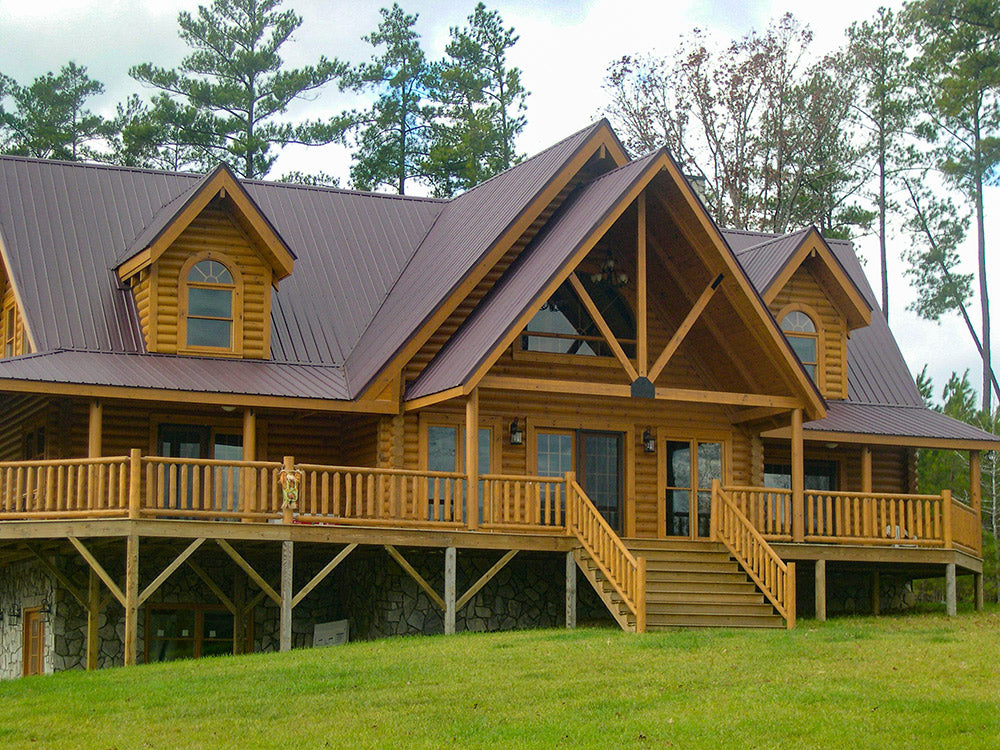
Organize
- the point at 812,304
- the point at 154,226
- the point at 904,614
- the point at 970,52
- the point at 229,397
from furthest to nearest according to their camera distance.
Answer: the point at 970,52
the point at 812,304
the point at 904,614
the point at 154,226
the point at 229,397

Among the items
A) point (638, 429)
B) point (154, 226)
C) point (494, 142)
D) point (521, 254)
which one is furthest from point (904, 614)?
point (494, 142)

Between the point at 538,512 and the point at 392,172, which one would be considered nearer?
the point at 538,512

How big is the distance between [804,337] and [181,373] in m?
11.8

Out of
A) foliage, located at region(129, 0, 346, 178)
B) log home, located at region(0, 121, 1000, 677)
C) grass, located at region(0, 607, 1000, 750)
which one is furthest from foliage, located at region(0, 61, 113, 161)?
grass, located at region(0, 607, 1000, 750)

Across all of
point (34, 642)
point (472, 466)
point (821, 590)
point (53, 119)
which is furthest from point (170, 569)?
point (53, 119)

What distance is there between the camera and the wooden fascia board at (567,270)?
74.7 ft

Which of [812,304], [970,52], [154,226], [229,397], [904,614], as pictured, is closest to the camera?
[229,397]

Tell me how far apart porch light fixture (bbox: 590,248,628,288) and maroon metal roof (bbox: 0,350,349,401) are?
449 cm

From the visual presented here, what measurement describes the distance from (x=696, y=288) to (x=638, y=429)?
2.68 metres

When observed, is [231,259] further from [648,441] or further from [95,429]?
[648,441]

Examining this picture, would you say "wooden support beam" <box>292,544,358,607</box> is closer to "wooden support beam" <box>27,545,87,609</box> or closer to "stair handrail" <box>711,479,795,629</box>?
"wooden support beam" <box>27,545,87,609</box>

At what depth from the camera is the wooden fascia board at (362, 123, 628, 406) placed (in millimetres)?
24594

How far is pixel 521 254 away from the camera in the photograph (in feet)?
85.5

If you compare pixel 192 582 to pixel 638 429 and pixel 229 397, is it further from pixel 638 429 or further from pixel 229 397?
pixel 638 429
